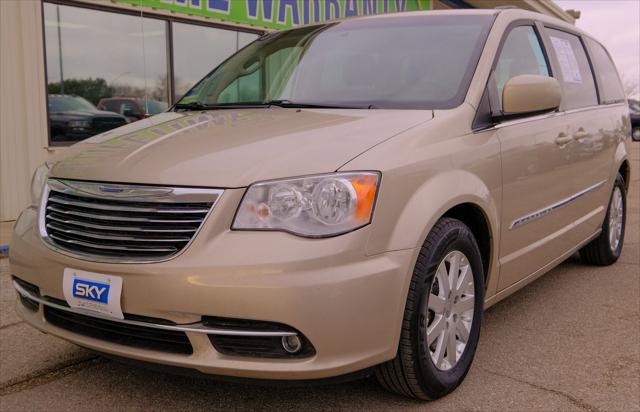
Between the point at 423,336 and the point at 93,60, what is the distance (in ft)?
20.1

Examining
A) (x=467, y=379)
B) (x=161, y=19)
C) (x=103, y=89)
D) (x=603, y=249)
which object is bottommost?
(x=467, y=379)

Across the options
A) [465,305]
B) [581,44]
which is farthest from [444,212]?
[581,44]

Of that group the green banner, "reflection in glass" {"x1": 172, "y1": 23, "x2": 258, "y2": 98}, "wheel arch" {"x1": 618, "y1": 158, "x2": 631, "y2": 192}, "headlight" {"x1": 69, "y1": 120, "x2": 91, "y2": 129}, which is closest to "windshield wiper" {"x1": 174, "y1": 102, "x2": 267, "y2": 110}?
"wheel arch" {"x1": 618, "y1": 158, "x2": 631, "y2": 192}

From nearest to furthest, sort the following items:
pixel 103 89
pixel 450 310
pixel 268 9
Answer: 1. pixel 450 310
2. pixel 103 89
3. pixel 268 9

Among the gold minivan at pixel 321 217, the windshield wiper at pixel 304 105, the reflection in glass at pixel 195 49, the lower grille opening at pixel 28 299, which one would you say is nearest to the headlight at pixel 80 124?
the reflection in glass at pixel 195 49

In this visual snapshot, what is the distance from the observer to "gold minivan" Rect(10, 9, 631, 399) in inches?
90.9

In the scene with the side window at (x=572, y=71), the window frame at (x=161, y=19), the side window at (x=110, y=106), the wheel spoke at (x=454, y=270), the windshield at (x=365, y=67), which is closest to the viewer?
the wheel spoke at (x=454, y=270)

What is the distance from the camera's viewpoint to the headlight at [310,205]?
2.34 m

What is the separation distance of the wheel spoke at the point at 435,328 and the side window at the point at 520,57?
118 cm

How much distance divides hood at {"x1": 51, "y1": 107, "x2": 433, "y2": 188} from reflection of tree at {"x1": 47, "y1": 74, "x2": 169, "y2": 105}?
4.51 metres

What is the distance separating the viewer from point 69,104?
7.32 metres

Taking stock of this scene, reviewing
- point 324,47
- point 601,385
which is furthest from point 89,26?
point 601,385

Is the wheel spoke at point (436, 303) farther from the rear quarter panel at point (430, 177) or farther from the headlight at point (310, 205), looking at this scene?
the headlight at point (310, 205)

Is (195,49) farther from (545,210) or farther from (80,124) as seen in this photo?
(545,210)
